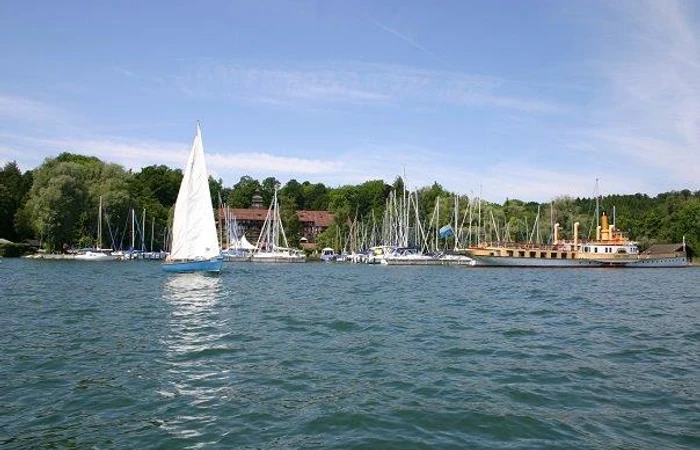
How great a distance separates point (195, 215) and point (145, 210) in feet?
270

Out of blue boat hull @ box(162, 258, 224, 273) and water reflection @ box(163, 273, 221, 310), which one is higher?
blue boat hull @ box(162, 258, 224, 273)

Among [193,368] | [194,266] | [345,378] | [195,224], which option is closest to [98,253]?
[194,266]

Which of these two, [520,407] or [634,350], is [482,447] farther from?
[634,350]

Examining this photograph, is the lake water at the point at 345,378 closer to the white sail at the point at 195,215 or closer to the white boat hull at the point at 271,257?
the white sail at the point at 195,215

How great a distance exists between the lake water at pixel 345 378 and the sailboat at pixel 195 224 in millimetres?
23729

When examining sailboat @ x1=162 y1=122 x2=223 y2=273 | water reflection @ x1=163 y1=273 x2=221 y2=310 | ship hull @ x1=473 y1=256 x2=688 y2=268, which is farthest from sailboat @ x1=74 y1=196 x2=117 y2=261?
ship hull @ x1=473 y1=256 x2=688 y2=268

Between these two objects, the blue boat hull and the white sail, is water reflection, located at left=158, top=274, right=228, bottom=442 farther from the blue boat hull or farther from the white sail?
the blue boat hull

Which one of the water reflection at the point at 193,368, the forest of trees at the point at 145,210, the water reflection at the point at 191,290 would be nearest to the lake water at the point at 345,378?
the water reflection at the point at 193,368

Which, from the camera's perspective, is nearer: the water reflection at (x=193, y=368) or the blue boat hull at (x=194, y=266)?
the water reflection at (x=193, y=368)

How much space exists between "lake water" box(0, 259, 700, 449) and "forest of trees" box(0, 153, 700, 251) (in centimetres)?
8076

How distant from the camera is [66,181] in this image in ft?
332

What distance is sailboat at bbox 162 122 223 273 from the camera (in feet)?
174

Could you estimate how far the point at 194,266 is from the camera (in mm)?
55281

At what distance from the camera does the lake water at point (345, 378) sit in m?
10.6
